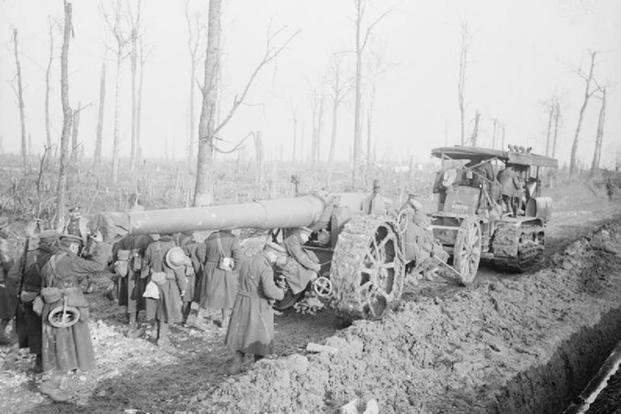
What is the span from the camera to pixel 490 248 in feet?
35.7

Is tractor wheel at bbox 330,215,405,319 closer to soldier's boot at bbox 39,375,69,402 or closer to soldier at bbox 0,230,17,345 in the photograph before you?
soldier's boot at bbox 39,375,69,402

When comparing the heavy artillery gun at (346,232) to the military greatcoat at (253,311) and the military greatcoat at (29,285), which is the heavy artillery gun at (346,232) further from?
the military greatcoat at (29,285)

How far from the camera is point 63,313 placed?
16.2ft

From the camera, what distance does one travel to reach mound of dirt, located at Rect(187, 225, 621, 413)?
396cm

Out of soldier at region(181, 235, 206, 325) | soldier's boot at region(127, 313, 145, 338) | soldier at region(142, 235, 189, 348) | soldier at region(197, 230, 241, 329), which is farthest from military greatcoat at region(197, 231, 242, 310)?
soldier's boot at region(127, 313, 145, 338)

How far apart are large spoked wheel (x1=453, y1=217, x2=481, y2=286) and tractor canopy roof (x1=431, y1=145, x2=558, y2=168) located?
71.6 inches

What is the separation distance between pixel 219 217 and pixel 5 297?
9.81 feet

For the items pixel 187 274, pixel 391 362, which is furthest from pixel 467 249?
pixel 187 274

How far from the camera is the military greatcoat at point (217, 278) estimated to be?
22.5ft

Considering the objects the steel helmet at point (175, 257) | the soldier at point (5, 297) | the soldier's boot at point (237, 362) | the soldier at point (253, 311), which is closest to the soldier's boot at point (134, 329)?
the steel helmet at point (175, 257)

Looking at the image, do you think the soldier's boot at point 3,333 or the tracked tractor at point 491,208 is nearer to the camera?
the soldier's boot at point 3,333

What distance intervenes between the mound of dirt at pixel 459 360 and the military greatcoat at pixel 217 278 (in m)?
2.28

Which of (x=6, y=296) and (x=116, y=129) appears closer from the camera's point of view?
(x=6, y=296)

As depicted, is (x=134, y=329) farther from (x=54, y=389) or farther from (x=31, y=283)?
(x=54, y=389)
